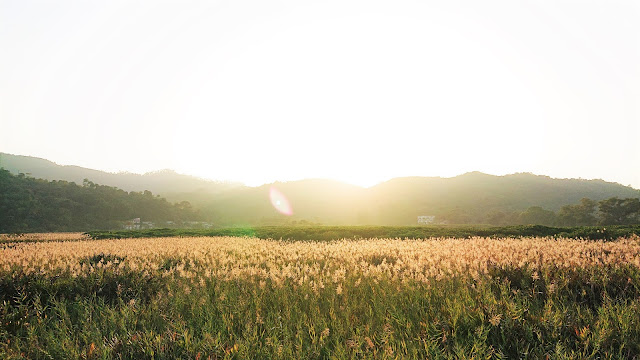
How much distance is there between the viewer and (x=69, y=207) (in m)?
65.6

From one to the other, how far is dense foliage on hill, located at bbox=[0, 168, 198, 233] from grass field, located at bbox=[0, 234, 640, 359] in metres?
64.1

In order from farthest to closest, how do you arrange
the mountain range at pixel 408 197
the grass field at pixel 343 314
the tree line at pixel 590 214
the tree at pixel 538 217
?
the mountain range at pixel 408 197, the tree at pixel 538 217, the tree line at pixel 590 214, the grass field at pixel 343 314

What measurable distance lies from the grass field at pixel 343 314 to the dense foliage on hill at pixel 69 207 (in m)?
64.1

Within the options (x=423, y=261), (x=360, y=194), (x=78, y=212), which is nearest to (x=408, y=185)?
(x=360, y=194)

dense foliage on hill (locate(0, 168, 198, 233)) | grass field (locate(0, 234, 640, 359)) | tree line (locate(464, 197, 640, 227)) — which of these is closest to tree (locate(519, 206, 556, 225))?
tree line (locate(464, 197, 640, 227))

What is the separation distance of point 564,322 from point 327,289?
3304 mm

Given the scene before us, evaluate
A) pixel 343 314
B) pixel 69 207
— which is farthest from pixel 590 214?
pixel 69 207

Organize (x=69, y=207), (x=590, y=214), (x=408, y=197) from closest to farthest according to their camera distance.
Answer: (x=590, y=214) → (x=69, y=207) → (x=408, y=197)

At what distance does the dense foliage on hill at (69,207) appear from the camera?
190 ft

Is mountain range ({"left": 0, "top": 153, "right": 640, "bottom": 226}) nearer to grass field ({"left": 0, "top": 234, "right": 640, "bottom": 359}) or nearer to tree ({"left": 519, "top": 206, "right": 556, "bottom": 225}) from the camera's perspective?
tree ({"left": 519, "top": 206, "right": 556, "bottom": 225})

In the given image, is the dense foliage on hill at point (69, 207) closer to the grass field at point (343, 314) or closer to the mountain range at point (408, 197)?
the mountain range at point (408, 197)

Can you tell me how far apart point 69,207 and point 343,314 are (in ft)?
249

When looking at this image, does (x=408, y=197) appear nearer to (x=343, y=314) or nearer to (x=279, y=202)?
(x=279, y=202)

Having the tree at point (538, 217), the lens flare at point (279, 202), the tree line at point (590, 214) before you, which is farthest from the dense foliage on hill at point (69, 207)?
the tree line at point (590, 214)
